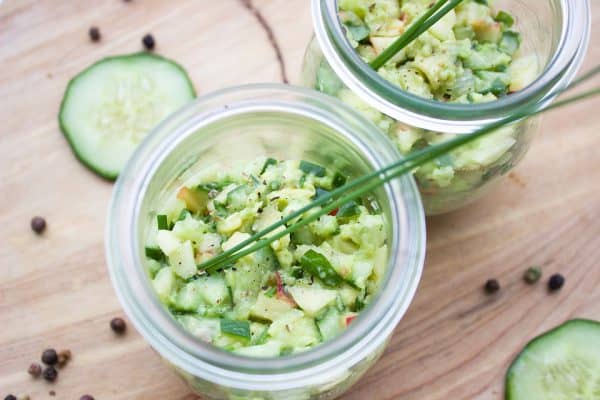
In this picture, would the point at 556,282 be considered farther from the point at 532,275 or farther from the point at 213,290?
the point at 213,290

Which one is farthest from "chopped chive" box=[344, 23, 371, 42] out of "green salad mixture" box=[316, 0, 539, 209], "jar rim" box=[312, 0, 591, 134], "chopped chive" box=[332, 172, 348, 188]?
"chopped chive" box=[332, 172, 348, 188]

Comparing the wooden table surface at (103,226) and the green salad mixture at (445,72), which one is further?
the wooden table surface at (103,226)

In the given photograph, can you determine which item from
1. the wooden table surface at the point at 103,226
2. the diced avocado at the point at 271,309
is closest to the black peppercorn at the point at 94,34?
the wooden table surface at the point at 103,226

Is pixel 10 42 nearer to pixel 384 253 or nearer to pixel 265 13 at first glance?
pixel 265 13

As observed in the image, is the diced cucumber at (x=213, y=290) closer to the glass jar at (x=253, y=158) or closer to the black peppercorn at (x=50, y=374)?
the glass jar at (x=253, y=158)

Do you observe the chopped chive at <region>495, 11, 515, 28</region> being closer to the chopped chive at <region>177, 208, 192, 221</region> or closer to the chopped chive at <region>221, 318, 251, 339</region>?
the chopped chive at <region>177, 208, 192, 221</region>

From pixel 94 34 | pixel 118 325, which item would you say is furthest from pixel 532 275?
pixel 94 34
